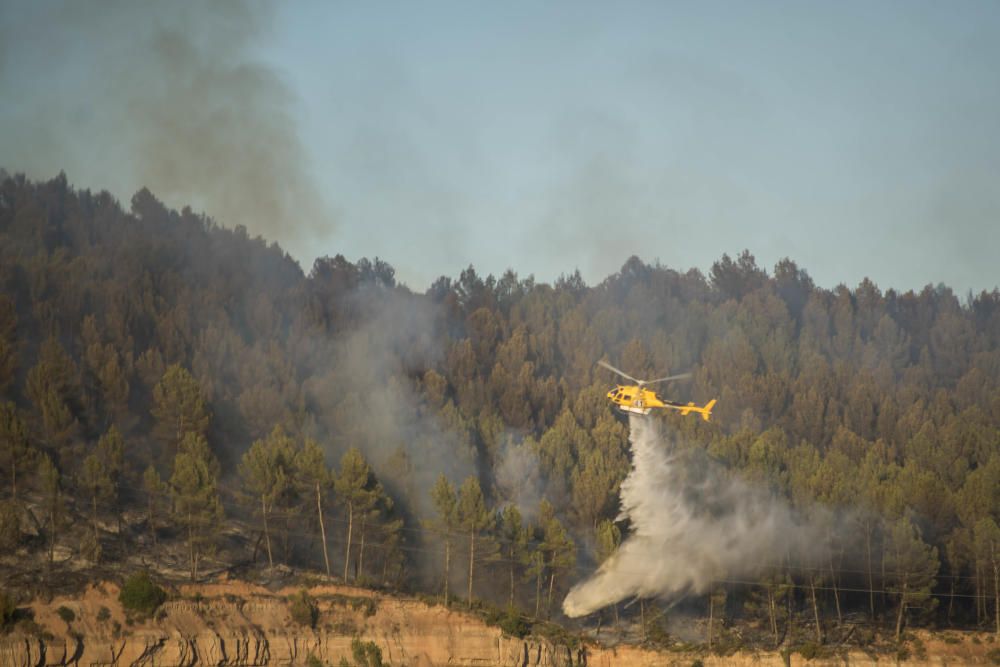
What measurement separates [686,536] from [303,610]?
2566 cm

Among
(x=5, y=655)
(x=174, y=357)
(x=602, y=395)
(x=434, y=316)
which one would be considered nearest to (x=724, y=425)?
(x=602, y=395)

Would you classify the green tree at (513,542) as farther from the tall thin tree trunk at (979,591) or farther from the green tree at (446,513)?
the tall thin tree trunk at (979,591)

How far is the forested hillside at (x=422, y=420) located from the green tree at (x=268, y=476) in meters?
0.16

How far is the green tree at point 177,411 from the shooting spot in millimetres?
77375

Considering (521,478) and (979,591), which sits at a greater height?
(521,478)

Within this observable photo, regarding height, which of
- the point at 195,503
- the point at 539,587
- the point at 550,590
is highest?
the point at 195,503

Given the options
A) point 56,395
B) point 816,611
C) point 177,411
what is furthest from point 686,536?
point 56,395

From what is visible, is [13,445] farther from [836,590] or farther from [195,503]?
[836,590]

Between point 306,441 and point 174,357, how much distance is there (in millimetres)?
16708

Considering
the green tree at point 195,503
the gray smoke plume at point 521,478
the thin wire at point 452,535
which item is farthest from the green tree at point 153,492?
the gray smoke plume at point 521,478

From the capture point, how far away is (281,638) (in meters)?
66.6

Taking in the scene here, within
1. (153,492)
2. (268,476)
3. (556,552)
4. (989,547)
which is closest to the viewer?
(153,492)

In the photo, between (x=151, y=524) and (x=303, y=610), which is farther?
(x=151, y=524)

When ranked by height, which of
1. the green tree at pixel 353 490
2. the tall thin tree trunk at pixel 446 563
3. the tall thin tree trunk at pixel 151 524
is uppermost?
the green tree at pixel 353 490
